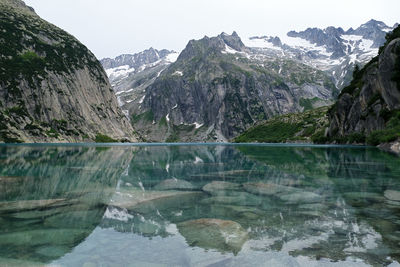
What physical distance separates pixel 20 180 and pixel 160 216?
71.4ft

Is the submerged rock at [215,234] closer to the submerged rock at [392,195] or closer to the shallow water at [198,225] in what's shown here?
the shallow water at [198,225]

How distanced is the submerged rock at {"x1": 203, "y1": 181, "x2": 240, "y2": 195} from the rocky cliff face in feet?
306

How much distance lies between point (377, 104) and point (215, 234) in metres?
151

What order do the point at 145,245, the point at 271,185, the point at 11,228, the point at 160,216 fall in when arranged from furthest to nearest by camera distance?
1. the point at 271,185
2. the point at 160,216
3. the point at 11,228
4. the point at 145,245

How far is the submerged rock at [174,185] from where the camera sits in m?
29.0

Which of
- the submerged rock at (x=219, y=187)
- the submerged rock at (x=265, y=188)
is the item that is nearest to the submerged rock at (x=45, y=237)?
the submerged rock at (x=219, y=187)

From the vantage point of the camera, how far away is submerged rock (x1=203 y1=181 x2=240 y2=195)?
87.7 ft

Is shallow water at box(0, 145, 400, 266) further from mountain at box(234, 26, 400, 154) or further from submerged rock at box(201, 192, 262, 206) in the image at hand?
mountain at box(234, 26, 400, 154)

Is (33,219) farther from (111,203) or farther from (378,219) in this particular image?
(378,219)

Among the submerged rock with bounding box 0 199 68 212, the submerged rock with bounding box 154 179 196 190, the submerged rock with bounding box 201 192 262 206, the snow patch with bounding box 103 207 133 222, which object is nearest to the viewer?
the snow patch with bounding box 103 207 133 222

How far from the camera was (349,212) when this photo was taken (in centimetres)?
1916

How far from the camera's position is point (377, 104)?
457 ft

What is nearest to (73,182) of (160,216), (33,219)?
(33,219)

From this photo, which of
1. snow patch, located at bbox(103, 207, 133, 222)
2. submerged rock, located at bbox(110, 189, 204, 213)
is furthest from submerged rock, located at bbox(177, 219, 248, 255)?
submerged rock, located at bbox(110, 189, 204, 213)
